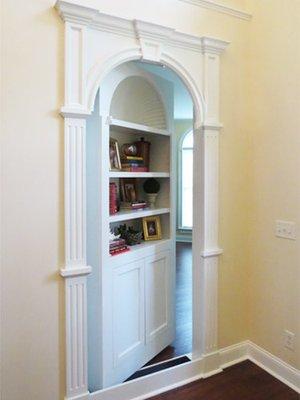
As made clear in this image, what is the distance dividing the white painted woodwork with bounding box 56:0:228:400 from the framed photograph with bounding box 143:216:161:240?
13 cm

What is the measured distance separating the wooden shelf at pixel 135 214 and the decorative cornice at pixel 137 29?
4.10 feet

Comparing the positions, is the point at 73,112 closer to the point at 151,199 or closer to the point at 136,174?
the point at 136,174

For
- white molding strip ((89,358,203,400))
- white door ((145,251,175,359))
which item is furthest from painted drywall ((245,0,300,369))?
white door ((145,251,175,359))

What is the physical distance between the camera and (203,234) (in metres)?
2.37

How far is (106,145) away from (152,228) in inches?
40.7

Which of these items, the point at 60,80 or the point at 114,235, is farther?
the point at 114,235

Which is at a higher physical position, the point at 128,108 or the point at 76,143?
the point at 128,108

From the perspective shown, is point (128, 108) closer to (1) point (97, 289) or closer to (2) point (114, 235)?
(2) point (114, 235)

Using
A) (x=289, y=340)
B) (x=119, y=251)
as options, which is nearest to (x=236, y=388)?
(x=289, y=340)

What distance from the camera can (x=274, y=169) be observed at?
2.36 meters

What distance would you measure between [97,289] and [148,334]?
783mm

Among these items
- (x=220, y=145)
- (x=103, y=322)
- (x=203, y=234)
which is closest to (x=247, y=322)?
(x=203, y=234)

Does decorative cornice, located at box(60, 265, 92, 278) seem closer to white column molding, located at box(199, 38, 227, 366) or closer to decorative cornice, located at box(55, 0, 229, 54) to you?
white column molding, located at box(199, 38, 227, 366)

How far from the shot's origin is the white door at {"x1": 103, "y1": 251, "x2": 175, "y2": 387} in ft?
7.52
